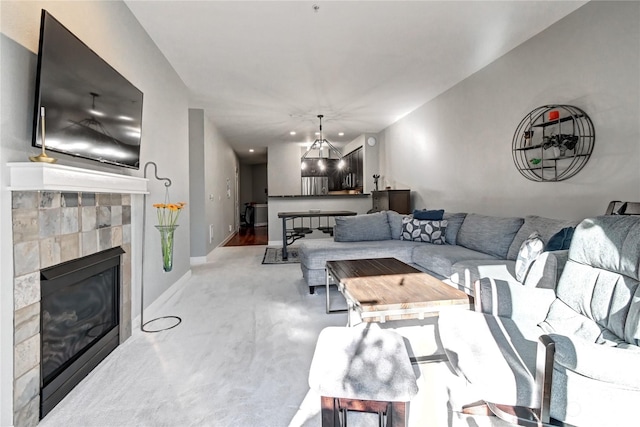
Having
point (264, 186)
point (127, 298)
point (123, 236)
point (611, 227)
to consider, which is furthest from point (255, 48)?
point (264, 186)

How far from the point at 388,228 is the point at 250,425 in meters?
3.12

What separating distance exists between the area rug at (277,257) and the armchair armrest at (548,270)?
3578mm

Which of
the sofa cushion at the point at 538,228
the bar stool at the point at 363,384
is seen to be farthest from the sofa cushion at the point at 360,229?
the bar stool at the point at 363,384

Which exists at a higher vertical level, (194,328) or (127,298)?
(127,298)

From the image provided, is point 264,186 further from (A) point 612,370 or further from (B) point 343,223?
(A) point 612,370

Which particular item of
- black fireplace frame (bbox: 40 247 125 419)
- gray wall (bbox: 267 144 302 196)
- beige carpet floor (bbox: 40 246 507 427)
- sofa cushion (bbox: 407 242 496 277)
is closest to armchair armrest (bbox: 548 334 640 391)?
beige carpet floor (bbox: 40 246 507 427)

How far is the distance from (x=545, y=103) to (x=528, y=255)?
1668mm

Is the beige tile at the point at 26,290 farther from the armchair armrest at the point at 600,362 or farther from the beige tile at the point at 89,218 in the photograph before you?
the armchair armrest at the point at 600,362

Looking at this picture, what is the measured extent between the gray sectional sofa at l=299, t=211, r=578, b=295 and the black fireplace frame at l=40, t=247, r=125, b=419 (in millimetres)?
1771

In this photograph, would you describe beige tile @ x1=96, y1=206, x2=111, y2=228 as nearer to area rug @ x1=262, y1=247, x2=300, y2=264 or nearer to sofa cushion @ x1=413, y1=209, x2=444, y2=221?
area rug @ x1=262, y1=247, x2=300, y2=264

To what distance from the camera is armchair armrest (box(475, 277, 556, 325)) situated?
1.64 metres

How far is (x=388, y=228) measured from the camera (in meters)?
4.19

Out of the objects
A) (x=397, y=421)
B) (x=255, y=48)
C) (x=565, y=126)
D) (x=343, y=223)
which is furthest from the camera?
(x=343, y=223)

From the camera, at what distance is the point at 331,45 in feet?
10.4
